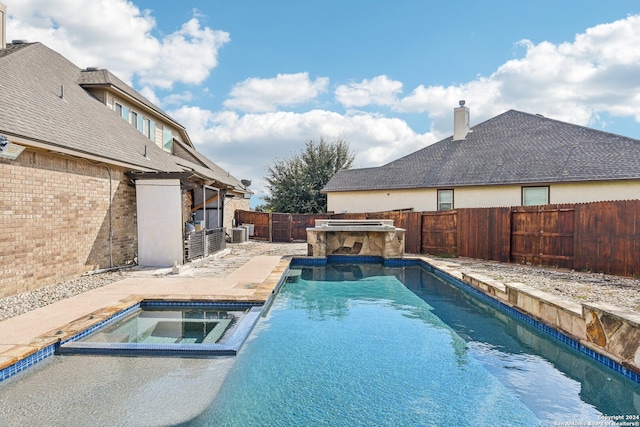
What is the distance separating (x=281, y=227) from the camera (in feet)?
72.9

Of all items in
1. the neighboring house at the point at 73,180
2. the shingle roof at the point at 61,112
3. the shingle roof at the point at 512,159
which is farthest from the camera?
the shingle roof at the point at 512,159

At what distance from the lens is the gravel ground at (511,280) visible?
6402mm

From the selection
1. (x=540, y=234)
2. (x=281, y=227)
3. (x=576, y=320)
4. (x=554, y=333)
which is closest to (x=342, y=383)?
(x=576, y=320)

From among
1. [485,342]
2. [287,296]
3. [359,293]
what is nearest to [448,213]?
[359,293]

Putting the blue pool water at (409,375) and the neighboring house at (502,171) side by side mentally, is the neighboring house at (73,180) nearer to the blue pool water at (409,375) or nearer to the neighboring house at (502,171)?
the blue pool water at (409,375)

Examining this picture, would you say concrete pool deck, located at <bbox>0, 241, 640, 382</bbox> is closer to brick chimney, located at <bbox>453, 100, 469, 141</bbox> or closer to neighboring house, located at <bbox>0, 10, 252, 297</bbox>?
neighboring house, located at <bbox>0, 10, 252, 297</bbox>

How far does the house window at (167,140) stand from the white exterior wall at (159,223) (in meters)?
6.78

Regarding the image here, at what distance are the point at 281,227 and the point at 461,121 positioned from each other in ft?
39.2

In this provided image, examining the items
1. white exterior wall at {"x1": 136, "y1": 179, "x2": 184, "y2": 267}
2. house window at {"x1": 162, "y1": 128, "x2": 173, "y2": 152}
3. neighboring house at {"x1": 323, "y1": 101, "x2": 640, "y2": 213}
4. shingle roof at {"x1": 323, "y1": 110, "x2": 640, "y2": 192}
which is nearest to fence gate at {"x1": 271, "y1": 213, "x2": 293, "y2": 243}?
neighboring house at {"x1": 323, "y1": 101, "x2": 640, "y2": 213}

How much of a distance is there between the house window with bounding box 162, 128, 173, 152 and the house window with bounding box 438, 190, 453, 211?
13111 millimetres

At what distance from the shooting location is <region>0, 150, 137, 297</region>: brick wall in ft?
21.7

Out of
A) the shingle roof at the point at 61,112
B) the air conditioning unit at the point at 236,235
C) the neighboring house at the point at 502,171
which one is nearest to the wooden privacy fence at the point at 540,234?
the neighboring house at the point at 502,171

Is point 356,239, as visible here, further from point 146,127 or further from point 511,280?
point 146,127

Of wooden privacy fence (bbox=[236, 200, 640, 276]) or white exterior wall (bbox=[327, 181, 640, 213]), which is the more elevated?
white exterior wall (bbox=[327, 181, 640, 213])
